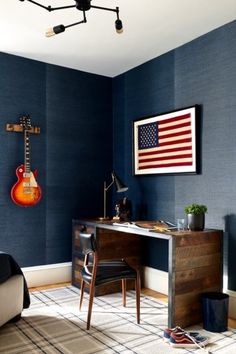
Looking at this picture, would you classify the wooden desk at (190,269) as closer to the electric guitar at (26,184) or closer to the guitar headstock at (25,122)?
the electric guitar at (26,184)

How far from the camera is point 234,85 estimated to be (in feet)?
9.60

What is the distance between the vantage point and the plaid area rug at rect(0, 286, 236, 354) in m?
2.29

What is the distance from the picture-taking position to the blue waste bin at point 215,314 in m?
2.57

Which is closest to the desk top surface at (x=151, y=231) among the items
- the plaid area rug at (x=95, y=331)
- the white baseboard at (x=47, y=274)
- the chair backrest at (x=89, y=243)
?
the chair backrest at (x=89, y=243)

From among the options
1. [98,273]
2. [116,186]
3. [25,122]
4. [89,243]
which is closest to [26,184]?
[25,122]

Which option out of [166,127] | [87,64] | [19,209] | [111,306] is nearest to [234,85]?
[166,127]

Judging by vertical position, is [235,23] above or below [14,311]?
above

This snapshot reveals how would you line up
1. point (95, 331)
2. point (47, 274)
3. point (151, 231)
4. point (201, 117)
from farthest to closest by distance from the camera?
point (47, 274) < point (201, 117) < point (151, 231) < point (95, 331)

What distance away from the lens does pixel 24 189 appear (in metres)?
3.61

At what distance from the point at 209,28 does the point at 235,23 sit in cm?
24

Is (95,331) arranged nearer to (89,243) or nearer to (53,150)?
(89,243)

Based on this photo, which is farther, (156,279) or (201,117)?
(156,279)

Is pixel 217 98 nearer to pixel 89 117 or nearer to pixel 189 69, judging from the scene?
pixel 189 69

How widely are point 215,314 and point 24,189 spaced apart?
2.17m
